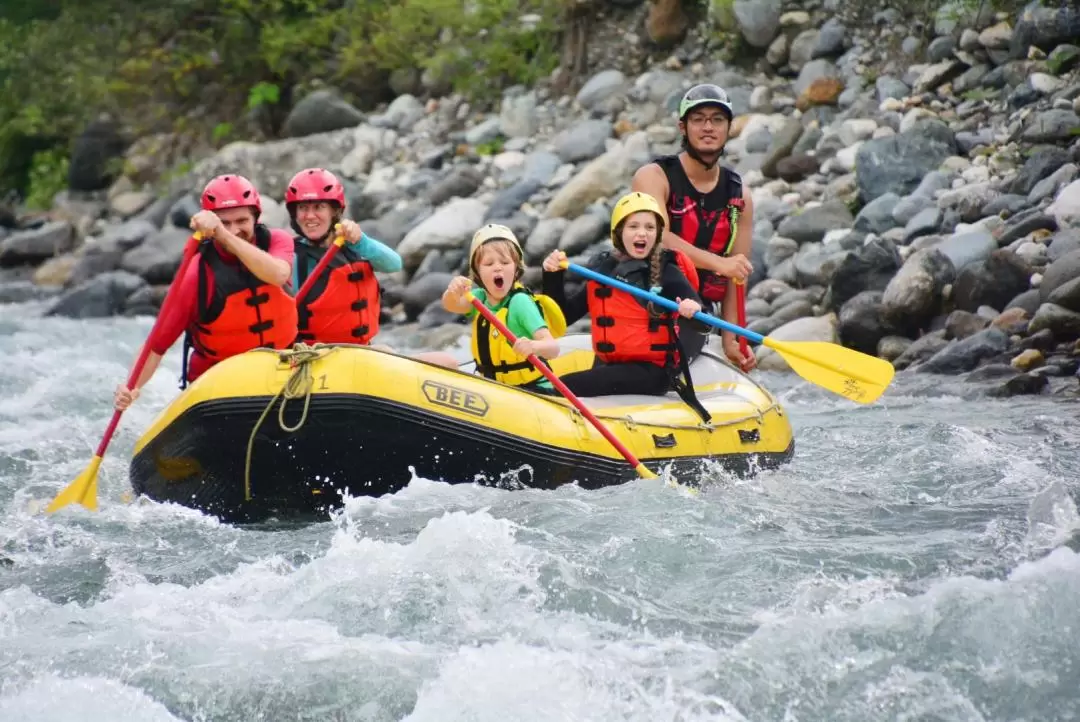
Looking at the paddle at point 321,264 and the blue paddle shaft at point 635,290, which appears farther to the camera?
the blue paddle shaft at point 635,290

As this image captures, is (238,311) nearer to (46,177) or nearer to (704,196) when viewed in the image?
(704,196)

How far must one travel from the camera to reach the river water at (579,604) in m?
3.94

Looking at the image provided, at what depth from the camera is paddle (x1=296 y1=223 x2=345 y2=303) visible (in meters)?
5.87

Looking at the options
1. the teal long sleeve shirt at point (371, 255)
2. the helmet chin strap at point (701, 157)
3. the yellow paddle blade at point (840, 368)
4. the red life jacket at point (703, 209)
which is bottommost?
the yellow paddle blade at point (840, 368)

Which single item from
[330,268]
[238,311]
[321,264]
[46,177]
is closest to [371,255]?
[330,268]

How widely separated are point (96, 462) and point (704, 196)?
2980 mm

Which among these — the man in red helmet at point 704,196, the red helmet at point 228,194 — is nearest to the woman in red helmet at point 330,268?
the red helmet at point 228,194

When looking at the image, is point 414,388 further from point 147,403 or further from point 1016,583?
point 147,403

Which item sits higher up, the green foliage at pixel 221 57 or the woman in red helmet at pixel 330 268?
the green foliage at pixel 221 57

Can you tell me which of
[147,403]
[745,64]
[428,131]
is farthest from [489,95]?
[147,403]

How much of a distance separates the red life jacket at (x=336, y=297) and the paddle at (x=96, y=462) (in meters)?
0.63

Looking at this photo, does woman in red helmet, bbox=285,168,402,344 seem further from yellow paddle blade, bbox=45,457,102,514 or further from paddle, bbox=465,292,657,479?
yellow paddle blade, bbox=45,457,102,514

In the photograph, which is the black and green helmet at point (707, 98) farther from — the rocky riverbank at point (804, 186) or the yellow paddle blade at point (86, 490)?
the yellow paddle blade at point (86, 490)

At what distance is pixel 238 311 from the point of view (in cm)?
585
